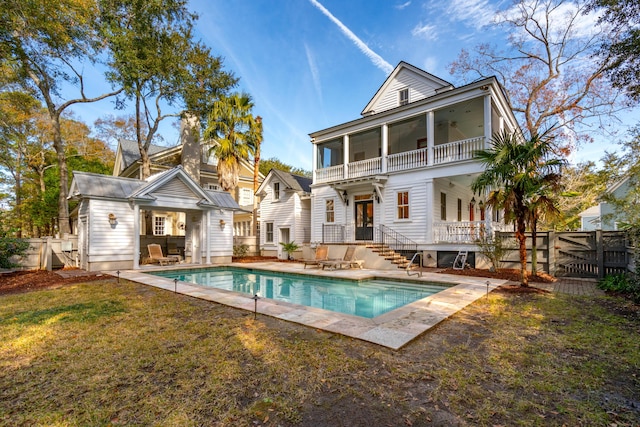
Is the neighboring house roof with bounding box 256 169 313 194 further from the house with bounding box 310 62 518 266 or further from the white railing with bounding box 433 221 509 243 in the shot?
the white railing with bounding box 433 221 509 243

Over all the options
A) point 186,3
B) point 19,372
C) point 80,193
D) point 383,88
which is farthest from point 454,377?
point 186,3

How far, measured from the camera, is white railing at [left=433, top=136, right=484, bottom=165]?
12.7 metres

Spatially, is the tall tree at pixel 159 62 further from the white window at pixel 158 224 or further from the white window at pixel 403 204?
the white window at pixel 403 204

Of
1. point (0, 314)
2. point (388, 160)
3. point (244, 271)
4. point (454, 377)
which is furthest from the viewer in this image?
point (388, 160)

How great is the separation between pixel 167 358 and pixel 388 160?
13795mm

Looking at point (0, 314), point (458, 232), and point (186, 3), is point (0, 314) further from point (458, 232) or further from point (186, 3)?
point (186, 3)

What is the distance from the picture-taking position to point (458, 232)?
1308 centimetres

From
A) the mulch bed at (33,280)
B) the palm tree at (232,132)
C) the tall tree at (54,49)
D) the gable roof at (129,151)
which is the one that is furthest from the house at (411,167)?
the gable roof at (129,151)

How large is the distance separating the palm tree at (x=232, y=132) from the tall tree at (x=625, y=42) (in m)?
16.9

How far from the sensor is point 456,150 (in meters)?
13.2

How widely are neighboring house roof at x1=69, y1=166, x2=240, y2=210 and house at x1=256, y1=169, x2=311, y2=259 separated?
549cm

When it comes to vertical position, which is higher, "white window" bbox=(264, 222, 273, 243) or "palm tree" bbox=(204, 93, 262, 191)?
"palm tree" bbox=(204, 93, 262, 191)

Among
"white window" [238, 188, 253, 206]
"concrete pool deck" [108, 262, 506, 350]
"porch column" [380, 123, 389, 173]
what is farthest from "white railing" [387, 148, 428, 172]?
"white window" [238, 188, 253, 206]

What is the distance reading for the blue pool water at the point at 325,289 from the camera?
7.57 m
